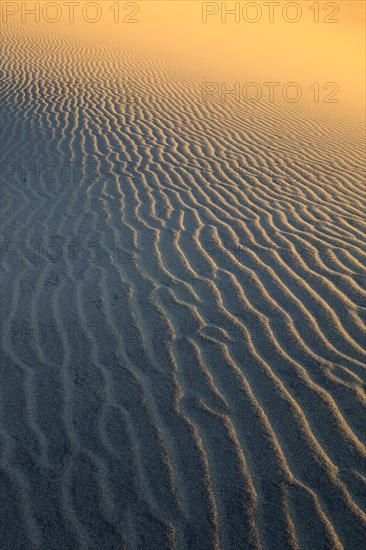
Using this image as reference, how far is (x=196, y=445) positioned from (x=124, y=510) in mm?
551

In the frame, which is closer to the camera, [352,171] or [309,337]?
[309,337]

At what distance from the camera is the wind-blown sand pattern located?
2461 millimetres

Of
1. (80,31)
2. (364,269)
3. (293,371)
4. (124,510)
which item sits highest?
(80,31)

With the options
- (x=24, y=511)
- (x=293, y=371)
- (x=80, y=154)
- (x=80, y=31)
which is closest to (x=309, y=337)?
(x=293, y=371)

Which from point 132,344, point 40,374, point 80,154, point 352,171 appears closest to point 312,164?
point 352,171

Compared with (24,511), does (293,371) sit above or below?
above

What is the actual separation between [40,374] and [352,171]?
685cm

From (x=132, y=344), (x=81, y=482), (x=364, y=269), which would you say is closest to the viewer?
(x=81, y=482)

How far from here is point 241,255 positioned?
16.3ft

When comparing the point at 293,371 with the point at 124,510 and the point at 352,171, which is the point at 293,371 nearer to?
the point at 124,510

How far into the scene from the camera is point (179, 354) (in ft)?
11.5

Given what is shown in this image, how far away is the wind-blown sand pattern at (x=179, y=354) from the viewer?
8.07 ft

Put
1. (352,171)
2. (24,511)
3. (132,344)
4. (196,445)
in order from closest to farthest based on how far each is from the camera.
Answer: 1. (24,511)
2. (196,445)
3. (132,344)
4. (352,171)

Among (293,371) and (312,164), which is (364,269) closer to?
(293,371)
